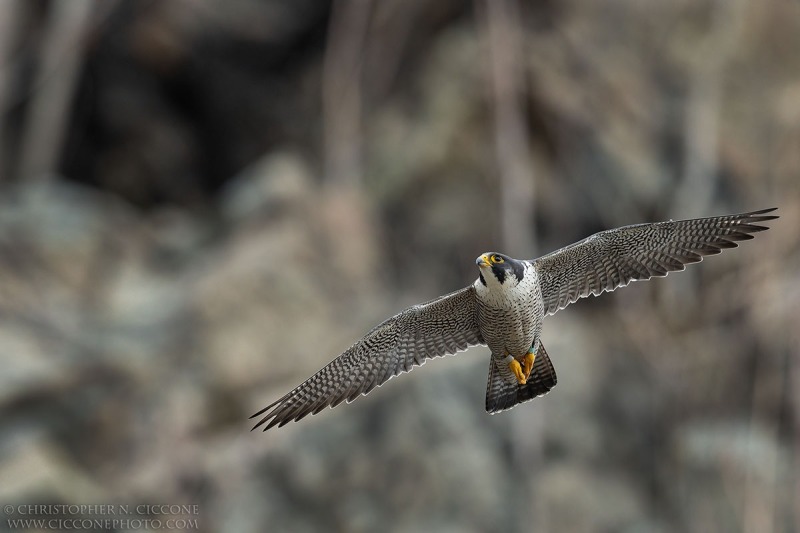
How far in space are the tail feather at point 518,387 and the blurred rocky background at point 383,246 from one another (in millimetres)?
3376

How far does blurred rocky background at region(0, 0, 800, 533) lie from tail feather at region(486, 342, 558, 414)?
3.38 metres

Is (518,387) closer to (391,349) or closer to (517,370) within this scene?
(517,370)

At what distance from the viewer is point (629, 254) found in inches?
257

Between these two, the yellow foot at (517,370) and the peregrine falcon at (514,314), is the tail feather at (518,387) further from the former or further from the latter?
the yellow foot at (517,370)

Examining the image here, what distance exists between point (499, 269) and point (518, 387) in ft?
3.53

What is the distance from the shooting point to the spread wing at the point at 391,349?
6.50 m

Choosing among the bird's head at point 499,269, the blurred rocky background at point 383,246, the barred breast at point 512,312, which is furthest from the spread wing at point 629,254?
the blurred rocky background at point 383,246

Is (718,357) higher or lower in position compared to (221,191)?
lower

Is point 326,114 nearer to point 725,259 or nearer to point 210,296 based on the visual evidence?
point 210,296

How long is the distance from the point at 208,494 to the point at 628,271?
4.92m

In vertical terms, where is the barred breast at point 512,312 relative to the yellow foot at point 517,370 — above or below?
above

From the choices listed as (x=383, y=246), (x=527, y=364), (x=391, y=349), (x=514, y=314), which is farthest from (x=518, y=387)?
(x=383, y=246)

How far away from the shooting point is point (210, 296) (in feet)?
34.5

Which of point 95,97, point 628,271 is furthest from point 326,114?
point 628,271
